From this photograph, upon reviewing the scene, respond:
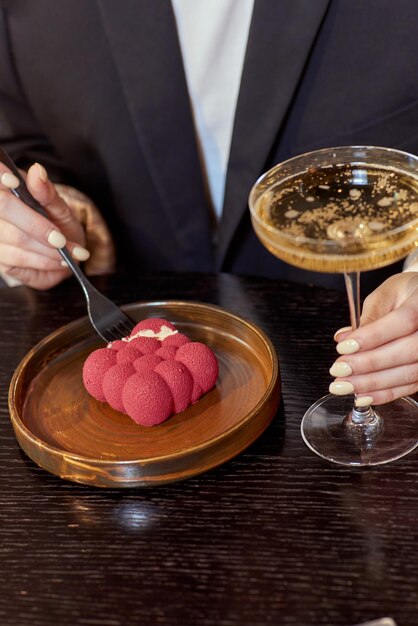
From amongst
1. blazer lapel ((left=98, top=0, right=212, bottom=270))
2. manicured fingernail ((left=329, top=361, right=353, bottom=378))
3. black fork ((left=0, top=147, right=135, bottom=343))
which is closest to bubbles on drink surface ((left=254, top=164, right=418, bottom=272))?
manicured fingernail ((left=329, top=361, right=353, bottom=378))

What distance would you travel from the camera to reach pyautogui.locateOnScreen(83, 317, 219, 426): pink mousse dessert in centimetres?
95

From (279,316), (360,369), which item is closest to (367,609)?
(360,369)

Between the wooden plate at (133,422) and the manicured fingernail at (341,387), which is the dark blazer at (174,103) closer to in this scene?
the wooden plate at (133,422)

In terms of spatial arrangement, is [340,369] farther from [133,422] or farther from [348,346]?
[133,422]

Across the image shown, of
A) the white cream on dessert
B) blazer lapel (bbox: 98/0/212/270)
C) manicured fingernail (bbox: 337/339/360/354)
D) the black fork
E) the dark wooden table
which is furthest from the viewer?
blazer lapel (bbox: 98/0/212/270)

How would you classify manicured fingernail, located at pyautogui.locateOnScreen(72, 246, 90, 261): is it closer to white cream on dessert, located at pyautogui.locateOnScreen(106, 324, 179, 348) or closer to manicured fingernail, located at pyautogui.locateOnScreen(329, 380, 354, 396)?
Result: white cream on dessert, located at pyautogui.locateOnScreen(106, 324, 179, 348)

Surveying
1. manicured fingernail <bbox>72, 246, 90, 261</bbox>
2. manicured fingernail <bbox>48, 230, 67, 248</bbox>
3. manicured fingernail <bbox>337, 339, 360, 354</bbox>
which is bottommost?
manicured fingernail <bbox>72, 246, 90, 261</bbox>

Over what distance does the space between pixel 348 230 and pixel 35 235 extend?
0.65 metres

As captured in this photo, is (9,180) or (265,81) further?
(265,81)

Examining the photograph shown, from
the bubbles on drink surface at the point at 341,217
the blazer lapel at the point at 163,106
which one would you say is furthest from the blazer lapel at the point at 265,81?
the bubbles on drink surface at the point at 341,217

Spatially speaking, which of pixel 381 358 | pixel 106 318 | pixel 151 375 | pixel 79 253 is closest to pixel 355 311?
pixel 381 358

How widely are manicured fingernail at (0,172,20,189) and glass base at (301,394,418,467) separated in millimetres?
593

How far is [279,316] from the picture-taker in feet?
4.00

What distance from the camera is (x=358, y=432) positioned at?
3.20 ft
